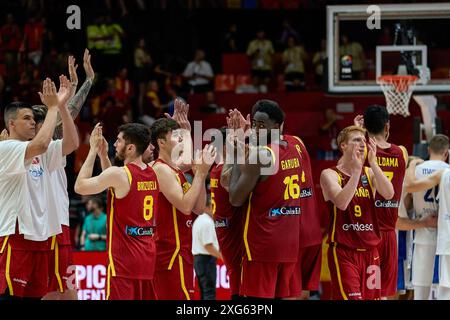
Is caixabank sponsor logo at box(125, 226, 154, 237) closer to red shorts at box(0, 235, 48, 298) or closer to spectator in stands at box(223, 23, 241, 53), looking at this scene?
red shorts at box(0, 235, 48, 298)

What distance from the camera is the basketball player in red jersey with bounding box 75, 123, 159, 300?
24.3ft

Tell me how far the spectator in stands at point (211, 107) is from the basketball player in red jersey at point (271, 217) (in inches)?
424

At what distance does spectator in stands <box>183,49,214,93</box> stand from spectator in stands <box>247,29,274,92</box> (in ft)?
3.06

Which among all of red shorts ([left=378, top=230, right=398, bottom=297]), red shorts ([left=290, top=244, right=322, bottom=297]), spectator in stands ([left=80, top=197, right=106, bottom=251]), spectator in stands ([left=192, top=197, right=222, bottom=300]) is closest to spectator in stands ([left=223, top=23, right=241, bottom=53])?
spectator in stands ([left=80, top=197, right=106, bottom=251])

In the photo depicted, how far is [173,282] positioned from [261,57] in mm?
12279

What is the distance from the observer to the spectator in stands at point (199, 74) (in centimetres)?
1925

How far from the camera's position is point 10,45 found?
19.0 metres

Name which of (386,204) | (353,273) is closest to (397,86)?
(386,204)

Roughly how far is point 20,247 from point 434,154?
4.63m

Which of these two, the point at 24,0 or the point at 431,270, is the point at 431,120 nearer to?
the point at 431,270

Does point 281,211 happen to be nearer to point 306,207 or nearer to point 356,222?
point 306,207

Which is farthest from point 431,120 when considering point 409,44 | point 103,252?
point 103,252

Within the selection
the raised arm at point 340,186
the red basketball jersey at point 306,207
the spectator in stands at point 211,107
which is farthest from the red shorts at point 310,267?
the spectator in stands at point 211,107

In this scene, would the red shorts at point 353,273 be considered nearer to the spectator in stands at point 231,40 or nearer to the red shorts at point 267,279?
the red shorts at point 267,279
